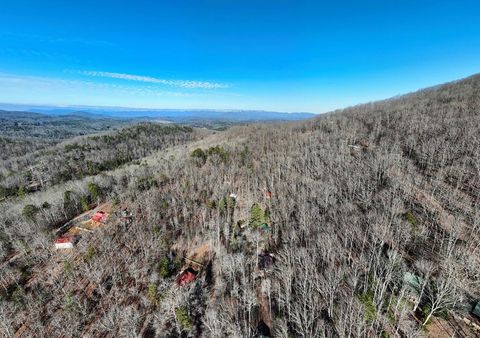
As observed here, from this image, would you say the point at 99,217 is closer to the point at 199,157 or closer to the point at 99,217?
the point at 99,217

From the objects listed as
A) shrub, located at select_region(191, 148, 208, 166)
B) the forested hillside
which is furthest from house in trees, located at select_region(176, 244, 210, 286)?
shrub, located at select_region(191, 148, 208, 166)

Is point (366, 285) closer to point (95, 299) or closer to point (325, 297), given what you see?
point (325, 297)

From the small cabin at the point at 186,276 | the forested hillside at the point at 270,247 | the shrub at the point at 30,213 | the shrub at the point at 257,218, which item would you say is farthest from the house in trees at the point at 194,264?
the shrub at the point at 30,213

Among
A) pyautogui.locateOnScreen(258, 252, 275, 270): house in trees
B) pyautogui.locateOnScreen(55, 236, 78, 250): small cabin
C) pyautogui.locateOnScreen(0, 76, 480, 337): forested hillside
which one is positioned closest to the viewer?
pyautogui.locateOnScreen(0, 76, 480, 337): forested hillside

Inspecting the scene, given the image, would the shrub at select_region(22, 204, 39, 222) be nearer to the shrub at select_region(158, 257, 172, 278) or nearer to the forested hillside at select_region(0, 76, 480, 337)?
the forested hillside at select_region(0, 76, 480, 337)

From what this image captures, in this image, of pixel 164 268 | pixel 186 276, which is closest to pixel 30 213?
pixel 164 268

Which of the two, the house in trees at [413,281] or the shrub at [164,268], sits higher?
the house in trees at [413,281]

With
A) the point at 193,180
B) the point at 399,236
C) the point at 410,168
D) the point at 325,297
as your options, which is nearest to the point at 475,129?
→ the point at 410,168

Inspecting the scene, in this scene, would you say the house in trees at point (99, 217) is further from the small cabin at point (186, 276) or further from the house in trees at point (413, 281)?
the house in trees at point (413, 281)
